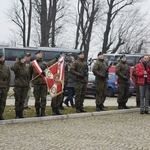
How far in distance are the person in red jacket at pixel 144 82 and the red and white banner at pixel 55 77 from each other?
2.60 m

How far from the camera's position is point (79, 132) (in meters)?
9.53

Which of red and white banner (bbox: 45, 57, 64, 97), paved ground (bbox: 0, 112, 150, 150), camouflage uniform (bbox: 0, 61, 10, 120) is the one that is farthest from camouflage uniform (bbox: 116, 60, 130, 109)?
camouflage uniform (bbox: 0, 61, 10, 120)

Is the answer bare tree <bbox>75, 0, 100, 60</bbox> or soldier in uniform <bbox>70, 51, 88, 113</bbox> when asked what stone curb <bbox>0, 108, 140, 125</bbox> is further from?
bare tree <bbox>75, 0, 100, 60</bbox>

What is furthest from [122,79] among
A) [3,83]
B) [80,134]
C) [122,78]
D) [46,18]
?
[46,18]

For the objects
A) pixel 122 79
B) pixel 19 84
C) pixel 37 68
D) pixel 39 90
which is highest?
pixel 37 68

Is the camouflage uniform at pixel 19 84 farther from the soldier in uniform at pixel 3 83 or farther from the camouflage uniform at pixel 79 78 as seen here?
the camouflage uniform at pixel 79 78

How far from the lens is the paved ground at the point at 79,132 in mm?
8000

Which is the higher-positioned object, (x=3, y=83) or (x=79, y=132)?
(x=3, y=83)

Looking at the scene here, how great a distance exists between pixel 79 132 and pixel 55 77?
127 inches

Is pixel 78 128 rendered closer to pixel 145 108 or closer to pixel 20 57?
pixel 20 57

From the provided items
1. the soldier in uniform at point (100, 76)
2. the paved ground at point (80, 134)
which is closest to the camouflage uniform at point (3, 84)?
the paved ground at point (80, 134)

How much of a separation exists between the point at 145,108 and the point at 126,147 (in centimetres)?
552

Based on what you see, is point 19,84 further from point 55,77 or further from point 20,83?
point 55,77

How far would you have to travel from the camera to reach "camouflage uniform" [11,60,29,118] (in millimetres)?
11250
